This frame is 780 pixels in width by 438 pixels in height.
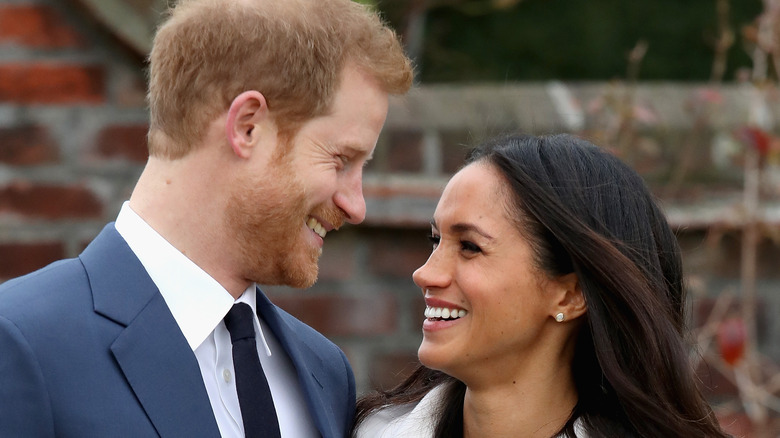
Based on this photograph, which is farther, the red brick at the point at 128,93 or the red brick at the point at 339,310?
the red brick at the point at 339,310

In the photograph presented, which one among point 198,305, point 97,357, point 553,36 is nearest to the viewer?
point 97,357

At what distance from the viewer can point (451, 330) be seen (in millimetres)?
2875

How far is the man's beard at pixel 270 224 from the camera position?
2.70m

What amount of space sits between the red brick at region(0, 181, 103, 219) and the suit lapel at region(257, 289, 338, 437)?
3.86 ft

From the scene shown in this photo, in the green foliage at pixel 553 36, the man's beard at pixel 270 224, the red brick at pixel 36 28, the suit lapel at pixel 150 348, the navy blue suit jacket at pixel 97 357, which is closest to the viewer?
the navy blue suit jacket at pixel 97 357

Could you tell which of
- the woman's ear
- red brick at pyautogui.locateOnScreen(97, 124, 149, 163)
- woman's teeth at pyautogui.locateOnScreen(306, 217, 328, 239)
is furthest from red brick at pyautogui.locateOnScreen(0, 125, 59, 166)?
the woman's ear

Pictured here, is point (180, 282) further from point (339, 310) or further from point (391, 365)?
point (391, 365)

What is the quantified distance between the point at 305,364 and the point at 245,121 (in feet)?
1.99

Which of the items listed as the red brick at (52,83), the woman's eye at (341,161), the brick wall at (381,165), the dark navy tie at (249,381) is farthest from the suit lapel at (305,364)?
the red brick at (52,83)

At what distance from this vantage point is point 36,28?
149 inches

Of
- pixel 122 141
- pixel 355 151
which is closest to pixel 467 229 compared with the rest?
pixel 355 151

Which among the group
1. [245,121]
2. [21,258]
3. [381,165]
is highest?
[245,121]

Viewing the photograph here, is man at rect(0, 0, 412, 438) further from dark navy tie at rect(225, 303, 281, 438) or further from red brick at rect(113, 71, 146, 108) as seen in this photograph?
red brick at rect(113, 71, 146, 108)

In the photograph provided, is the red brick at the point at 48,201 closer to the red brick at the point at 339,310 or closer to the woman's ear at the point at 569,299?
the red brick at the point at 339,310
